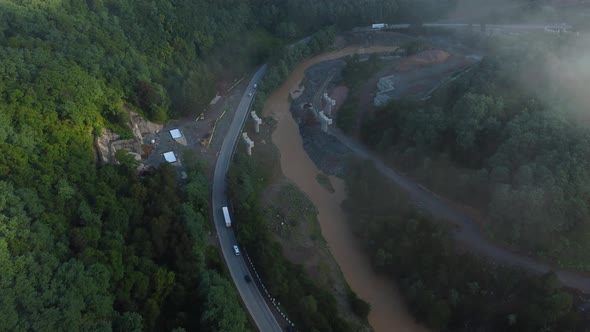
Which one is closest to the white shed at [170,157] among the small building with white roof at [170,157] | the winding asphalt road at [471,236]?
the small building with white roof at [170,157]

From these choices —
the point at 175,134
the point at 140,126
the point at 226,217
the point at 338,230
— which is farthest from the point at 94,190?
the point at 338,230

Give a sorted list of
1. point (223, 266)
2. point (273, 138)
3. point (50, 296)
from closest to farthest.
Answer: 1. point (50, 296)
2. point (223, 266)
3. point (273, 138)

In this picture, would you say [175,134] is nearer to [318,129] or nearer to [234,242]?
[234,242]

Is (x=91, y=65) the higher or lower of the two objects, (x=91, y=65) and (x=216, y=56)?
the higher

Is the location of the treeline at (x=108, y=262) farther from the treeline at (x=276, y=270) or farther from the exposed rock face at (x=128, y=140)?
the exposed rock face at (x=128, y=140)

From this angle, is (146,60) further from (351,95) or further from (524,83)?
(524,83)

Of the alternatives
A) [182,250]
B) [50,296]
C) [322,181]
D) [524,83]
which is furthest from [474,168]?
[50,296]

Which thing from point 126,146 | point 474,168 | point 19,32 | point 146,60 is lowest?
point 474,168
